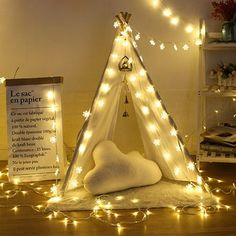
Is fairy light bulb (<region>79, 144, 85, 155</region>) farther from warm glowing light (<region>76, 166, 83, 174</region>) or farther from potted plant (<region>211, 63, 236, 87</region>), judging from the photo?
potted plant (<region>211, 63, 236, 87</region>)

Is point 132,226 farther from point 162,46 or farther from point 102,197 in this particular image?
point 162,46

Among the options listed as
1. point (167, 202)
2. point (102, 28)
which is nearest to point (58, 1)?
point (102, 28)

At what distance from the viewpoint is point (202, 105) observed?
2.94m

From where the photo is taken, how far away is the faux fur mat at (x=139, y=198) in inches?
87.7

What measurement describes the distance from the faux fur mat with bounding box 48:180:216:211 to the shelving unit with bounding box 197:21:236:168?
444 millimetres

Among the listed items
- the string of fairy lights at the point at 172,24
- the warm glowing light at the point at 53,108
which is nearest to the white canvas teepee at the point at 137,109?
the warm glowing light at the point at 53,108

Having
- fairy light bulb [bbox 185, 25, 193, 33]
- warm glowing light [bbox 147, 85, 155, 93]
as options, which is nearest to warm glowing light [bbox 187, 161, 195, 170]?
warm glowing light [bbox 147, 85, 155, 93]

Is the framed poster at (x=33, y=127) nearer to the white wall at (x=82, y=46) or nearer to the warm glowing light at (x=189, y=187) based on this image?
the white wall at (x=82, y=46)

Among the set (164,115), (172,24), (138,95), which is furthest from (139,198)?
(172,24)

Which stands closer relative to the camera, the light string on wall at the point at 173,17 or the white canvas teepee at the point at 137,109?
the white canvas teepee at the point at 137,109

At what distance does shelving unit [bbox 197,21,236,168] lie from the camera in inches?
107

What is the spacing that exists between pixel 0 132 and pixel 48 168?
2.13 ft

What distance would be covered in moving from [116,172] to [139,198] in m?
0.21

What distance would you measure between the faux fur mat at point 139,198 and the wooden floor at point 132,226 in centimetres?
8
